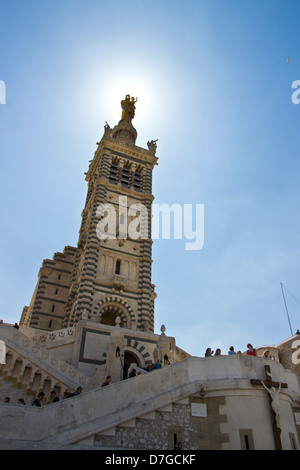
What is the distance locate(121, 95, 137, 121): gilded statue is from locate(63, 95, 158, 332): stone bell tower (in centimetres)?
761

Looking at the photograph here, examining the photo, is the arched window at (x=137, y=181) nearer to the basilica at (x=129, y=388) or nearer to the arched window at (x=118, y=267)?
the arched window at (x=118, y=267)

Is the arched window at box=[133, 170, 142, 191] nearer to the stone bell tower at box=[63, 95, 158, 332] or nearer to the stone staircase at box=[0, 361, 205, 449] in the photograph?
the stone bell tower at box=[63, 95, 158, 332]

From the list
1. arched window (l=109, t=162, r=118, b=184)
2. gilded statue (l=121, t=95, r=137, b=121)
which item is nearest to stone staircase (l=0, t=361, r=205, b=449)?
arched window (l=109, t=162, r=118, b=184)

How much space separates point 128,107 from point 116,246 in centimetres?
2287

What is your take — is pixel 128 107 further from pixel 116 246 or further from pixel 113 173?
pixel 116 246

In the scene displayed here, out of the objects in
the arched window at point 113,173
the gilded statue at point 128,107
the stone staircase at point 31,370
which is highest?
the gilded statue at point 128,107

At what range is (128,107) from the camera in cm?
4988

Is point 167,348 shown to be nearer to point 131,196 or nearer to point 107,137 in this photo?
point 131,196

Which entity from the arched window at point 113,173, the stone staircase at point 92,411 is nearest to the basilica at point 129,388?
the stone staircase at point 92,411

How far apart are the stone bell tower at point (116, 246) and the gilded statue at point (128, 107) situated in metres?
7.61

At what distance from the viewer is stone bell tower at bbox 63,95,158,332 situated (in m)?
30.8

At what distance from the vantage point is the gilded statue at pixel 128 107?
4903cm

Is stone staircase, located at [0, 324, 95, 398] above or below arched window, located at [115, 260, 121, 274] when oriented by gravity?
below

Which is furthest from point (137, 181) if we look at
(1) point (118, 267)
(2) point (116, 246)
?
(1) point (118, 267)
